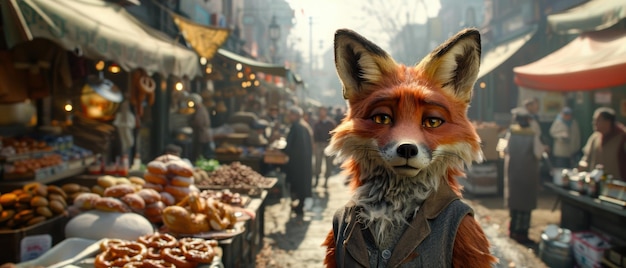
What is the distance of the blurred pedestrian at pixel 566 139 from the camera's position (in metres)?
10.6

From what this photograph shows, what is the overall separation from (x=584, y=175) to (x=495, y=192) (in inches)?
174

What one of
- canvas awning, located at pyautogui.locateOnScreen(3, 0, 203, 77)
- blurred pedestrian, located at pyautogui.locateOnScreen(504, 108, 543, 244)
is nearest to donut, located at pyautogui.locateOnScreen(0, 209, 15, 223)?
canvas awning, located at pyautogui.locateOnScreen(3, 0, 203, 77)

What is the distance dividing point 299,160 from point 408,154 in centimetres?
696

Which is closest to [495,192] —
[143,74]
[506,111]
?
[143,74]

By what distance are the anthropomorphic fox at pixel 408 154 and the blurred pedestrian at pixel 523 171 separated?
17.2ft

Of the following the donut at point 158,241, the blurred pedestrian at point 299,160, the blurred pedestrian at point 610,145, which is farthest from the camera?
the blurred pedestrian at point 299,160

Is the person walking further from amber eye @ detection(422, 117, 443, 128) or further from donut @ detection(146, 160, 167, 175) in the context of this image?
amber eye @ detection(422, 117, 443, 128)

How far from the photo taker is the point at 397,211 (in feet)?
6.25

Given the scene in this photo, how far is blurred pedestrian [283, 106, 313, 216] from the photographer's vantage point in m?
8.62

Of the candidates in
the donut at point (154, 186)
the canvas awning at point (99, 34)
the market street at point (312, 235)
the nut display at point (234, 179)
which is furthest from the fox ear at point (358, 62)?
the nut display at point (234, 179)

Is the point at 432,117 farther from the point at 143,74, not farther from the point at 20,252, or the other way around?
the point at 143,74

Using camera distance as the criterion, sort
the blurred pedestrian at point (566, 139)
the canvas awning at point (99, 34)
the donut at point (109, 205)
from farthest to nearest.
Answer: the blurred pedestrian at point (566, 139) → the donut at point (109, 205) → the canvas awning at point (99, 34)

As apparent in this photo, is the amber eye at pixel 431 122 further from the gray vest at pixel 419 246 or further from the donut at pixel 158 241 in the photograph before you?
the donut at pixel 158 241

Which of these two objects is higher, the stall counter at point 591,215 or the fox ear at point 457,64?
the fox ear at point 457,64
